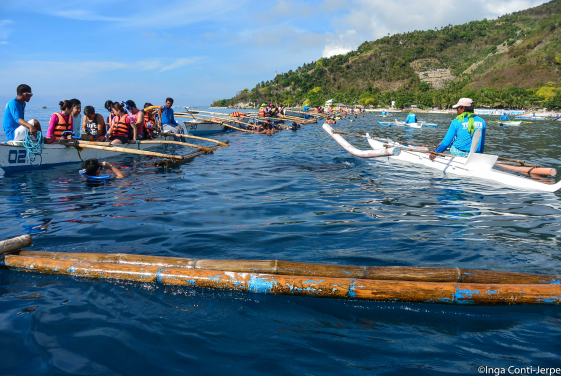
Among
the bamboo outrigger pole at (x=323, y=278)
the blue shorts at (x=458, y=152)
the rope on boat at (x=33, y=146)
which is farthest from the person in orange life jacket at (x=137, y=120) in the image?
the blue shorts at (x=458, y=152)

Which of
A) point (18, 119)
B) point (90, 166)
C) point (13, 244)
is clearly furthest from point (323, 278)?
point (18, 119)

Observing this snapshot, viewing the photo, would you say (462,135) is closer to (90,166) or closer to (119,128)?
(90,166)

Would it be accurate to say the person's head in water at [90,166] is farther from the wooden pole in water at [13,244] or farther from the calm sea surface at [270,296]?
the wooden pole in water at [13,244]

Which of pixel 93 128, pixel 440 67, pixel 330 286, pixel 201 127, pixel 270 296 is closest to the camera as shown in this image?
pixel 330 286

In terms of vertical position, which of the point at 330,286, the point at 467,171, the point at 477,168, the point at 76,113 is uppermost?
the point at 76,113

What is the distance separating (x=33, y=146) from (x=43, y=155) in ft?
2.39

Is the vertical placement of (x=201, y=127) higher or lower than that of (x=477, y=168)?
higher

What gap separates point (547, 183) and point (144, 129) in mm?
14175

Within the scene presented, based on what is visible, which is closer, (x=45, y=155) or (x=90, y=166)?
(x=90, y=166)

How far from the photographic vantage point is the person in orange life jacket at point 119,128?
13.3m

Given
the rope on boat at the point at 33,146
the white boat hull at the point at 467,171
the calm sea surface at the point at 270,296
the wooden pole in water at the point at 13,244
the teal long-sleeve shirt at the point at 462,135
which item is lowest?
the calm sea surface at the point at 270,296

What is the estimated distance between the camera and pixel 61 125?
11.9 metres

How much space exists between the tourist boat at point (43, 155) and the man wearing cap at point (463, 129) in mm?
11080

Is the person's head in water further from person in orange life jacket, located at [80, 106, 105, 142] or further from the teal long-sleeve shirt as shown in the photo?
the teal long-sleeve shirt
